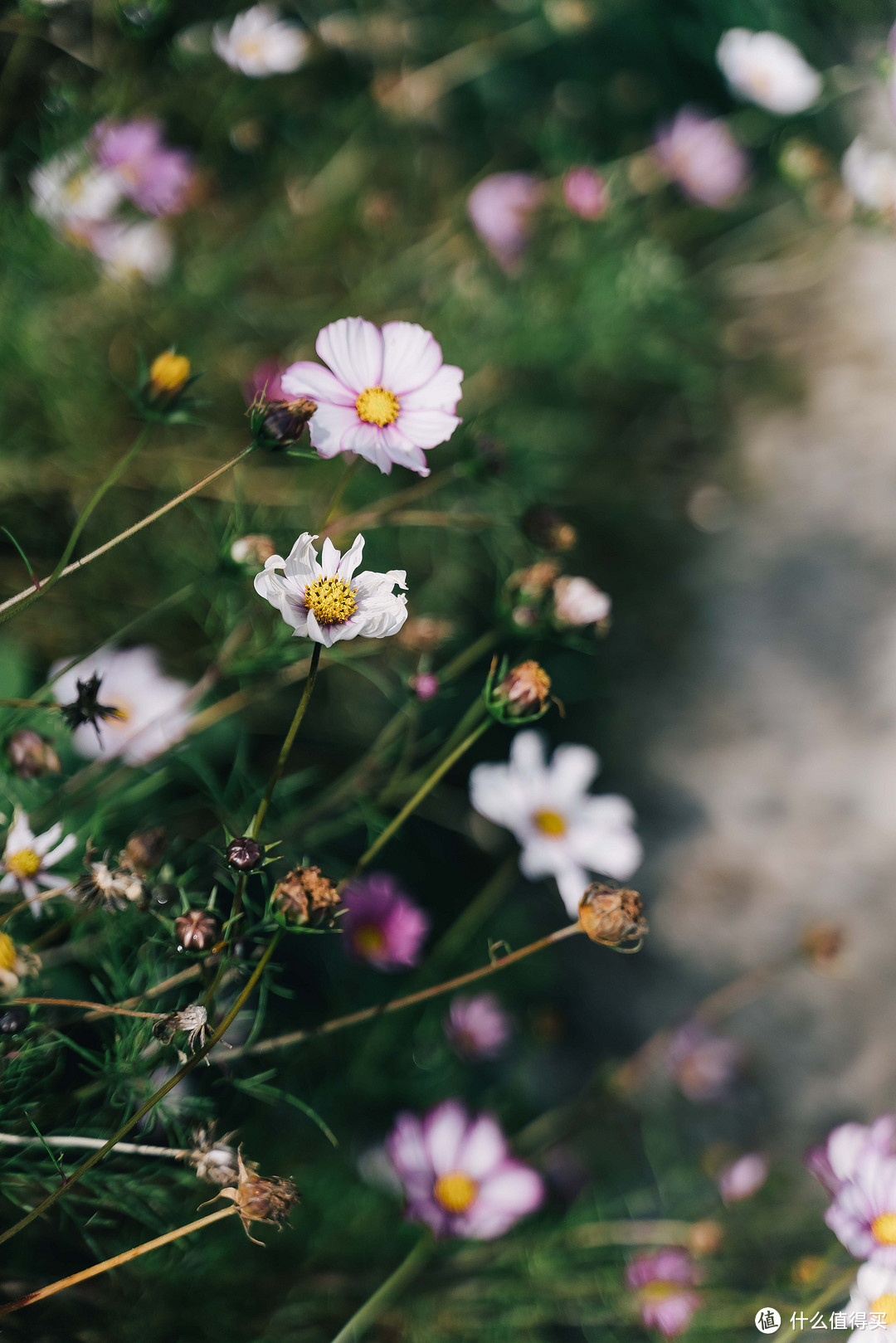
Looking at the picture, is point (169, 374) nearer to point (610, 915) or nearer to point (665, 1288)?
point (610, 915)

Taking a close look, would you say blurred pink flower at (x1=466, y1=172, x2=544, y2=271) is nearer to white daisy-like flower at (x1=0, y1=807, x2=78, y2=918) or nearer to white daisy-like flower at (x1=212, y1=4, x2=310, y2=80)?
white daisy-like flower at (x1=212, y1=4, x2=310, y2=80)

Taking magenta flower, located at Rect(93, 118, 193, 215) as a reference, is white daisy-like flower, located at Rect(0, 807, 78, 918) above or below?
below

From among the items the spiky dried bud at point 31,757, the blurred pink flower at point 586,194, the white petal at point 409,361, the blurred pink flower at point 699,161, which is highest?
the blurred pink flower at point 699,161

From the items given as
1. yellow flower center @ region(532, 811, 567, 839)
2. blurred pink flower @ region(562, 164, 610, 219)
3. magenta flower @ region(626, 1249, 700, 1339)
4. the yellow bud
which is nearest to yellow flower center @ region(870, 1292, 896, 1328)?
magenta flower @ region(626, 1249, 700, 1339)

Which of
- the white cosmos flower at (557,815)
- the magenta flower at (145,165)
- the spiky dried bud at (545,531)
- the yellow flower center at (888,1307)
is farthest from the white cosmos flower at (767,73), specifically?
the yellow flower center at (888,1307)

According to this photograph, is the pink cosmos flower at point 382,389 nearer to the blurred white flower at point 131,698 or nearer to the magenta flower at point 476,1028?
the blurred white flower at point 131,698

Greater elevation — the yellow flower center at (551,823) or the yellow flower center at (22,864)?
the yellow flower center at (551,823)

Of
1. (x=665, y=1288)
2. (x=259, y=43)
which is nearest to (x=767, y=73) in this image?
(x=259, y=43)
